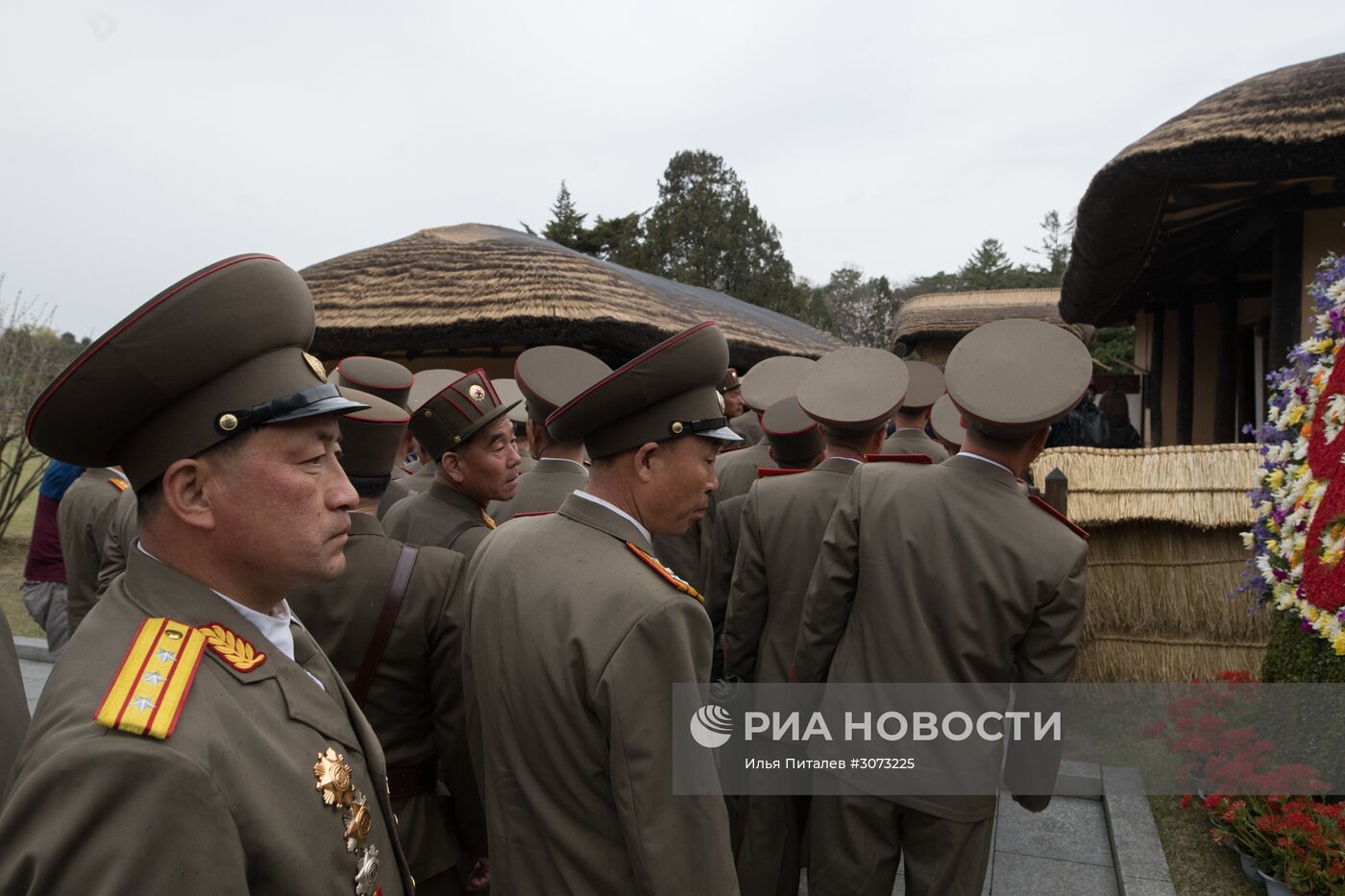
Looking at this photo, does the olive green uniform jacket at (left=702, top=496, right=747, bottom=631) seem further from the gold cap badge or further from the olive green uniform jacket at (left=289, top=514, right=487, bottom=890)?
the gold cap badge

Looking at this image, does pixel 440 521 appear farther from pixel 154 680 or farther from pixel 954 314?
pixel 954 314

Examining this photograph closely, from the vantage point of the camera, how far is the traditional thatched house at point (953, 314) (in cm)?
1769

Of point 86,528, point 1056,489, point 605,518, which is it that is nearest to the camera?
point 605,518

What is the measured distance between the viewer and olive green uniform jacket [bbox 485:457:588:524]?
11.6 ft

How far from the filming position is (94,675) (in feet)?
3.51

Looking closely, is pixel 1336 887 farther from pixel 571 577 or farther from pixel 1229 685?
pixel 571 577

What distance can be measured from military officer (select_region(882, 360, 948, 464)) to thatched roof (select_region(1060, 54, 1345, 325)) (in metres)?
1.82

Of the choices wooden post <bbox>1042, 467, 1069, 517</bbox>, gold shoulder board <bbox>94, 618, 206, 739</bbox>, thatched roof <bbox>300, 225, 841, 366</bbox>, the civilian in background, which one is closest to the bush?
wooden post <bbox>1042, 467, 1069, 517</bbox>

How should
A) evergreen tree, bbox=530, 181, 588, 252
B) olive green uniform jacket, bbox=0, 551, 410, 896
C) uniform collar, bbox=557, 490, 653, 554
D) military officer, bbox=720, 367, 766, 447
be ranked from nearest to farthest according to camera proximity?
olive green uniform jacket, bbox=0, 551, 410, 896 → uniform collar, bbox=557, 490, 653, 554 → military officer, bbox=720, 367, 766, 447 → evergreen tree, bbox=530, 181, 588, 252

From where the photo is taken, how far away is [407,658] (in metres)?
2.37

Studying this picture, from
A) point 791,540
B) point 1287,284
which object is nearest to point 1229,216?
point 1287,284

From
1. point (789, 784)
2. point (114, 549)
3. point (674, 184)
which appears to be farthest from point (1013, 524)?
point (674, 184)

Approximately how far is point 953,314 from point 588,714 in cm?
1754

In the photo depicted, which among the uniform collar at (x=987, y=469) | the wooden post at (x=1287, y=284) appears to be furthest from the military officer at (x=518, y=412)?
the wooden post at (x=1287, y=284)
